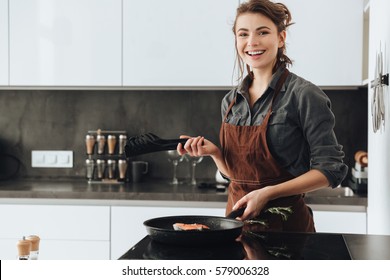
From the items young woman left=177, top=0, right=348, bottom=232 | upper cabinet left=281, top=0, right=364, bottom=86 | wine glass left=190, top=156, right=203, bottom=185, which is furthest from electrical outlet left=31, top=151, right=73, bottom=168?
young woman left=177, top=0, right=348, bottom=232

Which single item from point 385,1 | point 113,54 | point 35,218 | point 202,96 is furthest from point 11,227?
point 385,1

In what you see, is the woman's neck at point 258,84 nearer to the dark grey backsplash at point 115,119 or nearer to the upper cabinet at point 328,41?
the upper cabinet at point 328,41

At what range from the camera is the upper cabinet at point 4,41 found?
345 centimetres

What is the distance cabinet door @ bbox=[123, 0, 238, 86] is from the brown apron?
3.45 ft

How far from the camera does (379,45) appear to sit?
2.42 metres

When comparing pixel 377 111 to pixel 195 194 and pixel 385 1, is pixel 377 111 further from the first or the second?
pixel 195 194

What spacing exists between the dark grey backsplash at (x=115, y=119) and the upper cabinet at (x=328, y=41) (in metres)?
0.40

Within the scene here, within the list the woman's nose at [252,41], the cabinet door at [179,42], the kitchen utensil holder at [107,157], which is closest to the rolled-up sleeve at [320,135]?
the woman's nose at [252,41]

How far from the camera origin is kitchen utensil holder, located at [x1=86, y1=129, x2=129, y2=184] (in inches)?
142

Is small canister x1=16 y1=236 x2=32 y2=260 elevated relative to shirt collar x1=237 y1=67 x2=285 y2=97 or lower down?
lower down

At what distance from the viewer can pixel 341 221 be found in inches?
119

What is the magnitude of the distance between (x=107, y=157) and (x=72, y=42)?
71 cm

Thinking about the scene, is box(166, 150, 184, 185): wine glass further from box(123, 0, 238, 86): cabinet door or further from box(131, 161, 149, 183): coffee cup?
box(123, 0, 238, 86): cabinet door
